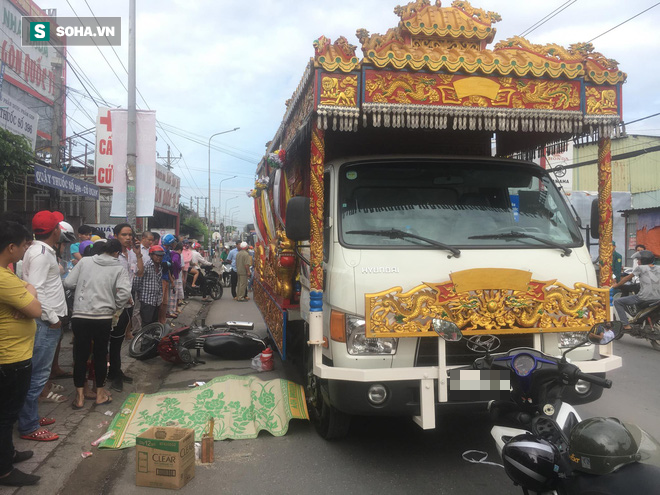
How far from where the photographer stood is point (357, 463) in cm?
372

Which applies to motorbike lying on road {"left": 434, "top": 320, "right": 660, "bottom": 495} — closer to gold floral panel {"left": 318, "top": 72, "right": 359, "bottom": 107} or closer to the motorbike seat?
gold floral panel {"left": 318, "top": 72, "right": 359, "bottom": 107}

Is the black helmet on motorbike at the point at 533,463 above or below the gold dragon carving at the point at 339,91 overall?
below

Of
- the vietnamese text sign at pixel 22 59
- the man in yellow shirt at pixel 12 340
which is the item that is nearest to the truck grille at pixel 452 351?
the man in yellow shirt at pixel 12 340

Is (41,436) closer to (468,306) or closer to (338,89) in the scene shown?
(468,306)

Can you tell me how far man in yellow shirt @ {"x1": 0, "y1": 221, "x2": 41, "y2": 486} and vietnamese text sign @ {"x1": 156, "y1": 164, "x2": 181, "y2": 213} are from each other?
65.9 feet

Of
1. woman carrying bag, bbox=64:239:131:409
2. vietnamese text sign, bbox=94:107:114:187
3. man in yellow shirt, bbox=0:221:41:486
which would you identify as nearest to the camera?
man in yellow shirt, bbox=0:221:41:486

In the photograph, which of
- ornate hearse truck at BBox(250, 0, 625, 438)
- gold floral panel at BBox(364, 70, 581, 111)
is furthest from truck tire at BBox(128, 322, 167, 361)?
gold floral panel at BBox(364, 70, 581, 111)

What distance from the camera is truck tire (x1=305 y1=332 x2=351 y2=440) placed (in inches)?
154

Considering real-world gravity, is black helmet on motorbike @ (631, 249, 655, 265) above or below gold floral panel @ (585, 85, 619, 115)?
below

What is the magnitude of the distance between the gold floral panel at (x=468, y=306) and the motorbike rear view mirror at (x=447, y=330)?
0.10 metres

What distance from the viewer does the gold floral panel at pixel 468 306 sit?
328 cm

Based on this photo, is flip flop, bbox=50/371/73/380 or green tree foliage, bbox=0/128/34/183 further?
green tree foliage, bbox=0/128/34/183

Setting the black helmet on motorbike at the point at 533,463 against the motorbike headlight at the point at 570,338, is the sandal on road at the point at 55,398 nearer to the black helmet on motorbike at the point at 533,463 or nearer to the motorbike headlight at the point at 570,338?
the black helmet on motorbike at the point at 533,463

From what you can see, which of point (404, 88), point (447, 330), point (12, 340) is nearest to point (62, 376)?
point (12, 340)
